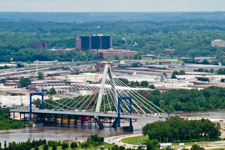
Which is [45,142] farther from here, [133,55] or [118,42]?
[118,42]

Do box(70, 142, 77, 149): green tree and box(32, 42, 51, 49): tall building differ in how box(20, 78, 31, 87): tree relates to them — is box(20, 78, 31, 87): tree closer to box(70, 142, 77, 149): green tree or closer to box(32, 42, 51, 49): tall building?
box(70, 142, 77, 149): green tree

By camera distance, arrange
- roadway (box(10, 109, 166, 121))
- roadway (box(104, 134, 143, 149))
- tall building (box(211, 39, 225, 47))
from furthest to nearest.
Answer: tall building (box(211, 39, 225, 47))
roadway (box(10, 109, 166, 121))
roadway (box(104, 134, 143, 149))

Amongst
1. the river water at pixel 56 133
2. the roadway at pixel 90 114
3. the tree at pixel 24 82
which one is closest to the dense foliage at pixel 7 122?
the roadway at pixel 90 114

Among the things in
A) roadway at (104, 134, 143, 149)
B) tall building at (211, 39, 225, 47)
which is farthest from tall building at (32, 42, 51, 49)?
roadway at (104, 134, 143, 149)

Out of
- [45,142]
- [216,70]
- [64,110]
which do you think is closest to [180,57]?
[216,70]

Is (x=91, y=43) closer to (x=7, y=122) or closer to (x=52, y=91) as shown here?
(x=52, y=91)

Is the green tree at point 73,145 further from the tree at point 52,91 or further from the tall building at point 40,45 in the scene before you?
the tall building at point 40,45

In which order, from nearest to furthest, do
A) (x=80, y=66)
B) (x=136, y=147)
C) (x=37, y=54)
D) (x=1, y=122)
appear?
(x=136, y=147) < (x=1, y=122) < (x=80, y=66) < (x=37, y=54)
